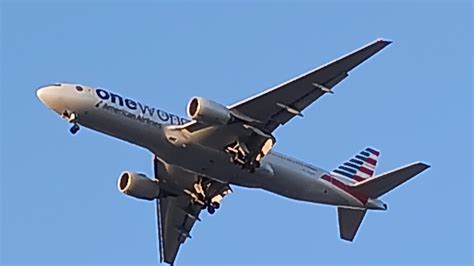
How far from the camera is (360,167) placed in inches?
2840

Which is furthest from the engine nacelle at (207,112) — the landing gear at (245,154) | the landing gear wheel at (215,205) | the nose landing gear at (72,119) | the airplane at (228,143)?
the landing gear wheel at (215,205)

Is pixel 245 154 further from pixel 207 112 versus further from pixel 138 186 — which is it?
pixel 138 186

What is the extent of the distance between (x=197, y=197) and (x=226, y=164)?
18.5 ft

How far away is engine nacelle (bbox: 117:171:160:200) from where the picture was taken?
68000mm

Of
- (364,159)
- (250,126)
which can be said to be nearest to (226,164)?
(250,126)

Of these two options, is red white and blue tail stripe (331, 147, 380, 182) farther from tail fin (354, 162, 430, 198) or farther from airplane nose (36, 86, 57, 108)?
airplane nose (36, 86, 57, 108)

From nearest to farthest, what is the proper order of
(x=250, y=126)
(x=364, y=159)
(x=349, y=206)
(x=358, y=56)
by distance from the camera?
(x=358, y=56) < (x=250, y=126) < (x=349, y=206) < (x=364, y=159)

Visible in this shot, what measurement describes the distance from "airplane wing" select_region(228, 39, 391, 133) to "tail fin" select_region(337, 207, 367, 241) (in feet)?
27.5

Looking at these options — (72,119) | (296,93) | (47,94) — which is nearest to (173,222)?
(72,119)

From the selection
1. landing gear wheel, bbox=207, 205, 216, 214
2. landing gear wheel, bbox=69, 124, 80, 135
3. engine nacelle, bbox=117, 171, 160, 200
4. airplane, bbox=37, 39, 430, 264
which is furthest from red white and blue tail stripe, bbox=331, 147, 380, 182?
landing gear wheel, bbox=69, 124, 80, 135

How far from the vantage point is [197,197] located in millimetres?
68438

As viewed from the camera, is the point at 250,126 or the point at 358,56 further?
the point at 250,126

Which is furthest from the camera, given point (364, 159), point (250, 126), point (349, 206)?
point (364, 159)

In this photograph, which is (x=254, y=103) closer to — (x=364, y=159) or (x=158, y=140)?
(x=158, y=140)
